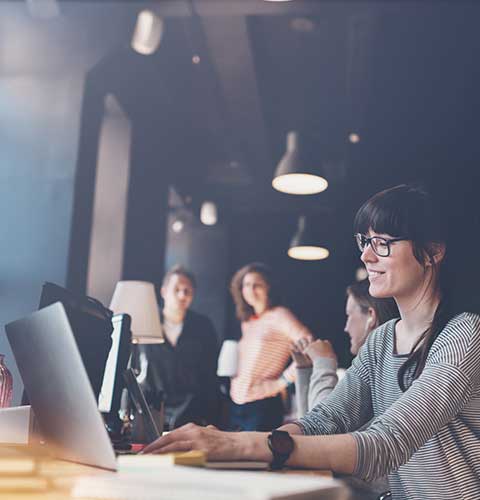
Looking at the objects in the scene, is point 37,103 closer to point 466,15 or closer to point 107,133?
point 107,133

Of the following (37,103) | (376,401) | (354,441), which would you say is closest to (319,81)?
(37,103)

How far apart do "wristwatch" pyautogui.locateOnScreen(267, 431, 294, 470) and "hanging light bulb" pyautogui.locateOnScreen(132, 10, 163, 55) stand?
12.1ft

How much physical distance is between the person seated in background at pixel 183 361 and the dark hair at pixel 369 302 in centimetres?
152

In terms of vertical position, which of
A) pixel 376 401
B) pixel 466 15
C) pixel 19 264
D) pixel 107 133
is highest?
pixel 466 15

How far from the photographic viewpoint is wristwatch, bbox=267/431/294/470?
1333mm

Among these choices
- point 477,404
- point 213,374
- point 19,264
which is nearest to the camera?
point 477,404

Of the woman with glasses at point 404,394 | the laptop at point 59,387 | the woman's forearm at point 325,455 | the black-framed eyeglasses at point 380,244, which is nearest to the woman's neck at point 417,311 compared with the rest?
the woman with glasses at point 404,394

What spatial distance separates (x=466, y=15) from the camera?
5266 millimetres

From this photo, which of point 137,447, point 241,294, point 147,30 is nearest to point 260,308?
point 241,294

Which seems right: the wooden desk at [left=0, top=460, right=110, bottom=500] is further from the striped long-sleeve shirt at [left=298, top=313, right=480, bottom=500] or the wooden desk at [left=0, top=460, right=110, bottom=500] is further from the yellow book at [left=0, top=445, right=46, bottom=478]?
the striped long-sleeve shirt at [left=298, top=313, right=480, bottom=500]

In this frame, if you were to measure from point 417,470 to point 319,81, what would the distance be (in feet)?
18.5

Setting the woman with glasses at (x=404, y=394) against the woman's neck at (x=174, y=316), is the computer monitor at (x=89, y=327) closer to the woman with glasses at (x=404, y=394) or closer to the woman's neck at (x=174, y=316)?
the woman with glasses at (x=404, y=394)

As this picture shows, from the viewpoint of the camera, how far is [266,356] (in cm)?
479

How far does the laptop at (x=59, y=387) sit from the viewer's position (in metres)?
1.09
